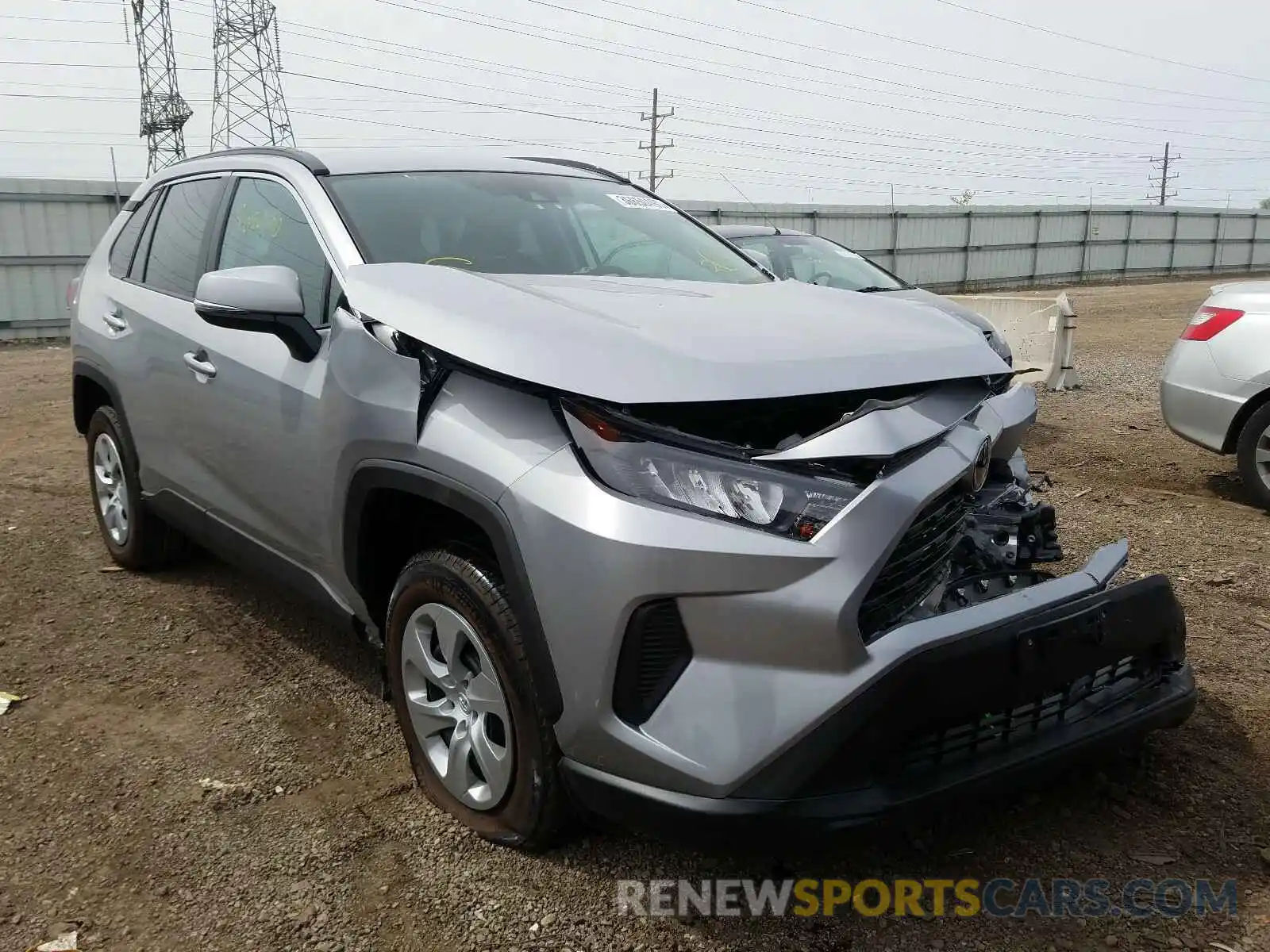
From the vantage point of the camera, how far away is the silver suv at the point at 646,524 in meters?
1.97

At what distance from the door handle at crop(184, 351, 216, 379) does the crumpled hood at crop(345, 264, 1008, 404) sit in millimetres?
851

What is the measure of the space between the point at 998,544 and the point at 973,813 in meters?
0.73

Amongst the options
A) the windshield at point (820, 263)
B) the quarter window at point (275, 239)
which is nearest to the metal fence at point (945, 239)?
the windshield at point (820, 263)

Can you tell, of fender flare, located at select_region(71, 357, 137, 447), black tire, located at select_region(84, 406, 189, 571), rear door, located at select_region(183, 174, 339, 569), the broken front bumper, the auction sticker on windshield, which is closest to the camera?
the broken front bumper

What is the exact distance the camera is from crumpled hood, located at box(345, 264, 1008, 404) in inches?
84.1

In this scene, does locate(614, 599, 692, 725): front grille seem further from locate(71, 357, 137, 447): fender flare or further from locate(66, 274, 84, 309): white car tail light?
locate(66, 274, 84, 309): white car tail light

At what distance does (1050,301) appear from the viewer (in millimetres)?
9719

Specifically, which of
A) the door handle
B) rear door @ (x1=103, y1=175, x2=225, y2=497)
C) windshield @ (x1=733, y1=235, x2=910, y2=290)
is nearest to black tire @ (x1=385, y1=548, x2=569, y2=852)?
the door handle

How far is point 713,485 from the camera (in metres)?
2.05

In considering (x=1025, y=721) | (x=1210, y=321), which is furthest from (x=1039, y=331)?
(x=1025, y=721)

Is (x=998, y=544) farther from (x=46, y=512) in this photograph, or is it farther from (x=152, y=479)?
(x=46, y=512)

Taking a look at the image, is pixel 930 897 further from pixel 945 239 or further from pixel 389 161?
pixel 945 239

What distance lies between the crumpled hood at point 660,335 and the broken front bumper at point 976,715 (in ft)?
1.93

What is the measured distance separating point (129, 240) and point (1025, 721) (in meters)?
4.02
